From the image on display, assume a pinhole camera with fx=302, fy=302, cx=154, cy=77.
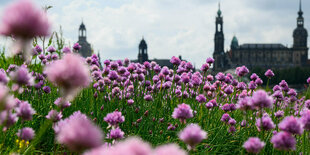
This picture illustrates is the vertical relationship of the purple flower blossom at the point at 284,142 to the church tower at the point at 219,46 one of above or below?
below

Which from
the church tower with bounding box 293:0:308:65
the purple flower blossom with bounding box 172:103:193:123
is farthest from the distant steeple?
the purple flower blossom with bounding box 172:103:193:123

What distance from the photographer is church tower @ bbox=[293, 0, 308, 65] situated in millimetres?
91562

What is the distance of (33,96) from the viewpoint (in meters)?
3.41

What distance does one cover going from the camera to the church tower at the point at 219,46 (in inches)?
3701

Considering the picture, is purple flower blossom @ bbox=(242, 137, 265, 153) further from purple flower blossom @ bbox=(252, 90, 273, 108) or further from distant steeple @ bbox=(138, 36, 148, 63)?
distant steeple @ bbox=(138, 36, 148, 63)

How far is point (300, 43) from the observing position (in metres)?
93.8

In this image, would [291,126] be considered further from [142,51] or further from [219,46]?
[219,46]

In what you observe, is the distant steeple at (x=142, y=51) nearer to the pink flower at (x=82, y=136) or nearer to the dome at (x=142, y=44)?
the dome at (x=142, y=44)

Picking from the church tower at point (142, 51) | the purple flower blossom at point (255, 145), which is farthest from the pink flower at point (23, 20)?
the church tower at point (142, 51)

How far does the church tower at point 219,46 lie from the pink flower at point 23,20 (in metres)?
93.2

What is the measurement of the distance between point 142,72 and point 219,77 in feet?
3.26

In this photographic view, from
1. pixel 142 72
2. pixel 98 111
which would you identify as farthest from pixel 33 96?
pixel 142 72

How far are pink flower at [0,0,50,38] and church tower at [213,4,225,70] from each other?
306ft

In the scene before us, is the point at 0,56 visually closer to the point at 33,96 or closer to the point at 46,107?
the point at 33,96
